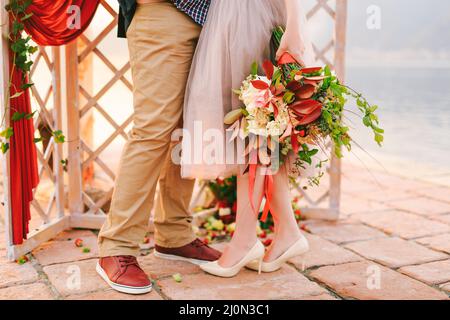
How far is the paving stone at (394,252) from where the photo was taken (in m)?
1.95

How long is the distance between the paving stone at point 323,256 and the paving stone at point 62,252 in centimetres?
76


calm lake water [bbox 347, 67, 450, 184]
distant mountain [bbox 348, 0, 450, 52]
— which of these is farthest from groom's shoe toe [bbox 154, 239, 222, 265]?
distant mountain [bbox 348, 0, 450, 52]

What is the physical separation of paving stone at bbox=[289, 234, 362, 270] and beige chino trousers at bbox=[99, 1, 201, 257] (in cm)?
59

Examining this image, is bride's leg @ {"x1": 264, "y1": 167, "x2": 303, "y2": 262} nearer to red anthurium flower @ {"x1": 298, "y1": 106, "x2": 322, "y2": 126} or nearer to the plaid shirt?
red anthurium flower @ {"x1": 298, "y1": 106, "x2": 322, "y2": 126}

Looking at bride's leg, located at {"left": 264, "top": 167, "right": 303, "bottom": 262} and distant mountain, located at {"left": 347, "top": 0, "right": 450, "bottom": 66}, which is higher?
distant mountain, located at {"left": 347, "top": 0, "right": 450, "bottom": 66}

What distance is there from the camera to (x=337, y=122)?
1.61 metres

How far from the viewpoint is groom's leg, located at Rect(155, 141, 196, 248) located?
1887 millimetres

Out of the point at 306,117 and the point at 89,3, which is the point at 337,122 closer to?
the point at 306,117

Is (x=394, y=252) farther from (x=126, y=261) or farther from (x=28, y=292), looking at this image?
(x=28, y=292)

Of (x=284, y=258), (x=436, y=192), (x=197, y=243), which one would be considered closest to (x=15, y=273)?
(x=197, y=243)

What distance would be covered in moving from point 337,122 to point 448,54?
540cm

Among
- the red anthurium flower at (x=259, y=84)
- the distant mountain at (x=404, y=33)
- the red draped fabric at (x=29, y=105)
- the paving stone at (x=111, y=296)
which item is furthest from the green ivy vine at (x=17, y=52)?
the distant mountain at (x=404, y=33)

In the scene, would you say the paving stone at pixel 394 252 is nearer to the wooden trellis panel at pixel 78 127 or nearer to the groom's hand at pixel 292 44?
the groom's hand at pixel 292 44
